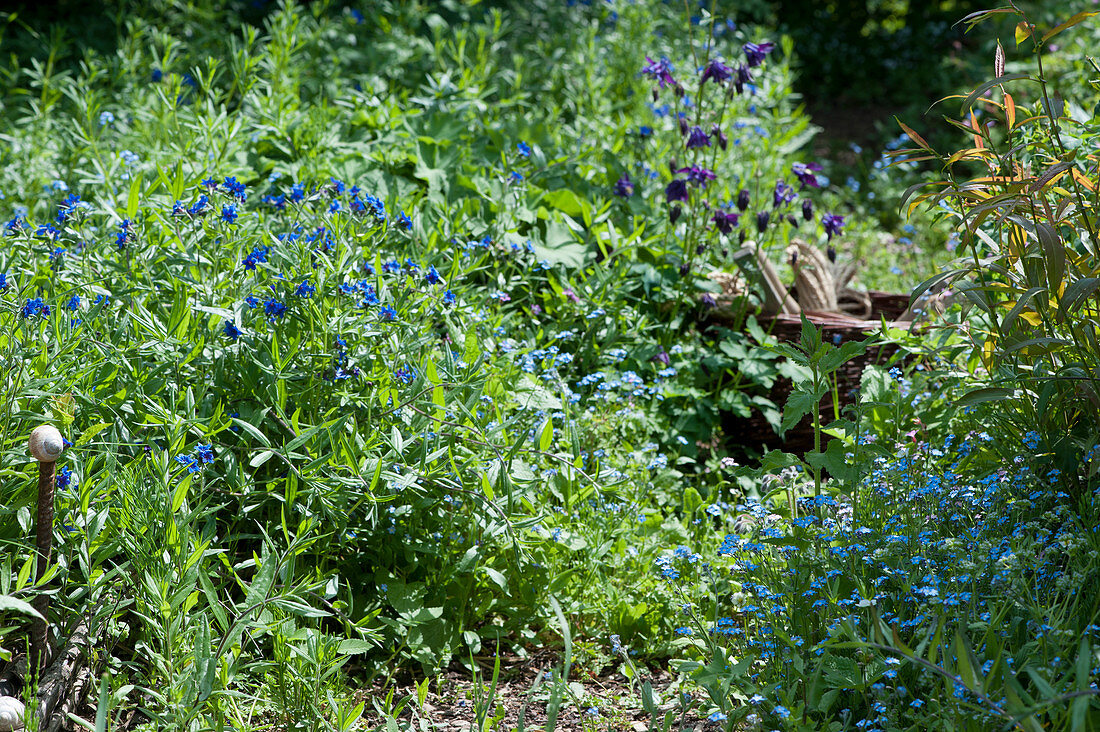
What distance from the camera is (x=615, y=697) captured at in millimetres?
2062

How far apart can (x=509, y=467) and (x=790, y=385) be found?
1.52m

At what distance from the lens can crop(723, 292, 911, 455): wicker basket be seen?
123 inches

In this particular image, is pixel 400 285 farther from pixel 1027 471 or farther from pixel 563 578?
pixel 1027 471

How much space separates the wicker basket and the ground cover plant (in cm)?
7

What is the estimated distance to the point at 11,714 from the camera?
159cm

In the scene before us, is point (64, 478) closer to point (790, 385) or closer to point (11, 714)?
point (11, 714)

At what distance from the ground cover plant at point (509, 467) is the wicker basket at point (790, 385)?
0.07 metres

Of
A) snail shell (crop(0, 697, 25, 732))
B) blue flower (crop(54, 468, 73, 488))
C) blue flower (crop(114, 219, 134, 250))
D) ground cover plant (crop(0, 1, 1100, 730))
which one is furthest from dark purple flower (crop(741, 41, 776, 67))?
snail shell (crop(0, 697, 25, 732))

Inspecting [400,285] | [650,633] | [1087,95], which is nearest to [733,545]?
[650,633]

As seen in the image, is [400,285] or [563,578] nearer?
[563,578]

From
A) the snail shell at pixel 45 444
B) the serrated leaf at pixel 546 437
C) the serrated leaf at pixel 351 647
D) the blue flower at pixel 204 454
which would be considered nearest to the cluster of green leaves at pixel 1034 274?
the serrated leaf at pixel 546 437

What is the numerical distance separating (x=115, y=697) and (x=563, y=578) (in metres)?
1.02

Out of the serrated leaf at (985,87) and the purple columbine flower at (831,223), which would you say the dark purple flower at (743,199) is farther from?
the serrated leaf at (985,87)

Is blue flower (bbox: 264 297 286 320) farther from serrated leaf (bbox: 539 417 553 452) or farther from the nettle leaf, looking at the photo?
the nettle leaf
